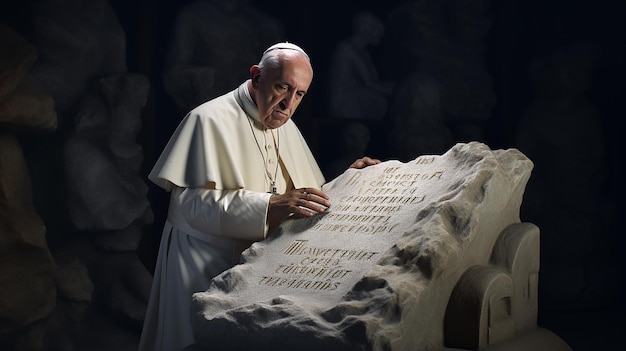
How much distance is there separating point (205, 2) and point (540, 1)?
10.3 ft

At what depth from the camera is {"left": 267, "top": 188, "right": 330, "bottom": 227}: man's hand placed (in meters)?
3.88

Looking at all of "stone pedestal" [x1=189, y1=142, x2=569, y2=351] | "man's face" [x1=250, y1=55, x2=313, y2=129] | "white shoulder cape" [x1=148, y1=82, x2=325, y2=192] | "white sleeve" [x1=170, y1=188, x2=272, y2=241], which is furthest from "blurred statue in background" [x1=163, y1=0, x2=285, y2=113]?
"stone pedestal" [x1=189, y1=142, x2=569, y2=351]

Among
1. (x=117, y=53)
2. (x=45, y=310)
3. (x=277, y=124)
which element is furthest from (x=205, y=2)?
(x=277, y=124)

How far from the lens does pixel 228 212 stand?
3.96 m

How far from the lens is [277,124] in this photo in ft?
14.0

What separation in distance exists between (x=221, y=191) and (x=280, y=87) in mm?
541

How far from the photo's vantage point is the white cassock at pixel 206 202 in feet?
13.1

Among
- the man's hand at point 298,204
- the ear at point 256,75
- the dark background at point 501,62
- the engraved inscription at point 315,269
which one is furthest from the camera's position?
the dark background at point 501,62

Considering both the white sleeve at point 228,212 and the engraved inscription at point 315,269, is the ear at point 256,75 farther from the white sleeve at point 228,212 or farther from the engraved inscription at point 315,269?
the engraved inscription at point 315,269

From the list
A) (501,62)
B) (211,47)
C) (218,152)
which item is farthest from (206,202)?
(501,62)

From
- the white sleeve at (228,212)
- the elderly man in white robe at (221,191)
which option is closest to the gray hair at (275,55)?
the elderly man in white robe at (221,191)

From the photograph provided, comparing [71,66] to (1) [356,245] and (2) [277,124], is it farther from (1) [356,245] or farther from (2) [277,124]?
(1) [356,245]

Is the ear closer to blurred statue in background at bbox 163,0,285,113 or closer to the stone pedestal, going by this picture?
the stone pedestal

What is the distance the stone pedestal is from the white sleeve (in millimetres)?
114
